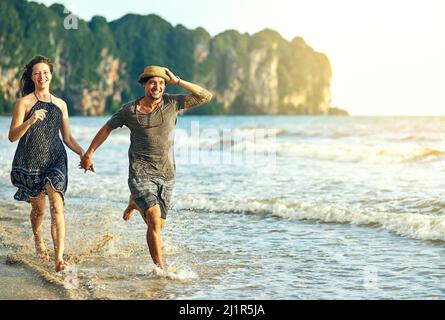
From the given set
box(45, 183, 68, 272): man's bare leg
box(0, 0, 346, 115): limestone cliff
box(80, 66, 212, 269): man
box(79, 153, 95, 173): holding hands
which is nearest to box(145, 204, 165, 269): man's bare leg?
box(80, 66, 212, 269): man

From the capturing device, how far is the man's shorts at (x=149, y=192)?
6332mm

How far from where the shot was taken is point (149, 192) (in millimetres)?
6336

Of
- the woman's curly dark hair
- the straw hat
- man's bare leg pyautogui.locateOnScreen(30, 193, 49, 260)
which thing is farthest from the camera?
man's bare leg pyautogui.locateOnScreen(30, 193, 49, 260)

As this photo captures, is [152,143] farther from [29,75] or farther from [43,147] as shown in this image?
[29,75]

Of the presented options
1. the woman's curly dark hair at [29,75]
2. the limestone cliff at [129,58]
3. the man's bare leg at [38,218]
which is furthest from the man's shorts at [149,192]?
the limestone cliff at [129,58]

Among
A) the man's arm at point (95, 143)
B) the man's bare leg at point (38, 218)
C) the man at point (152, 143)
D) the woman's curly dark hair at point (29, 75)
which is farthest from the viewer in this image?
the man's bare leg at point (38, 218)

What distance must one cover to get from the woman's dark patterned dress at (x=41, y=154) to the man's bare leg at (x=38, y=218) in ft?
0.82

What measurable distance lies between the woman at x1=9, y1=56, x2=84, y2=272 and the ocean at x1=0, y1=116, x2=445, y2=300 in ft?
1.92

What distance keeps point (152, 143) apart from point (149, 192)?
0.43 m

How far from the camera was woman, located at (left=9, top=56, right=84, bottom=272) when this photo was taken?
6.59 m

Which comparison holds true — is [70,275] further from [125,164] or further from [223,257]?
[125,164]

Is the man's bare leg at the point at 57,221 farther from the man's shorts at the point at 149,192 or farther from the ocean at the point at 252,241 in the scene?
the man's shorts at the point at 149,192

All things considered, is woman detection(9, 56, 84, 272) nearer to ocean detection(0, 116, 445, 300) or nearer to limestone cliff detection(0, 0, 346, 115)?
ocean detection(0, 116, 445, 300)
